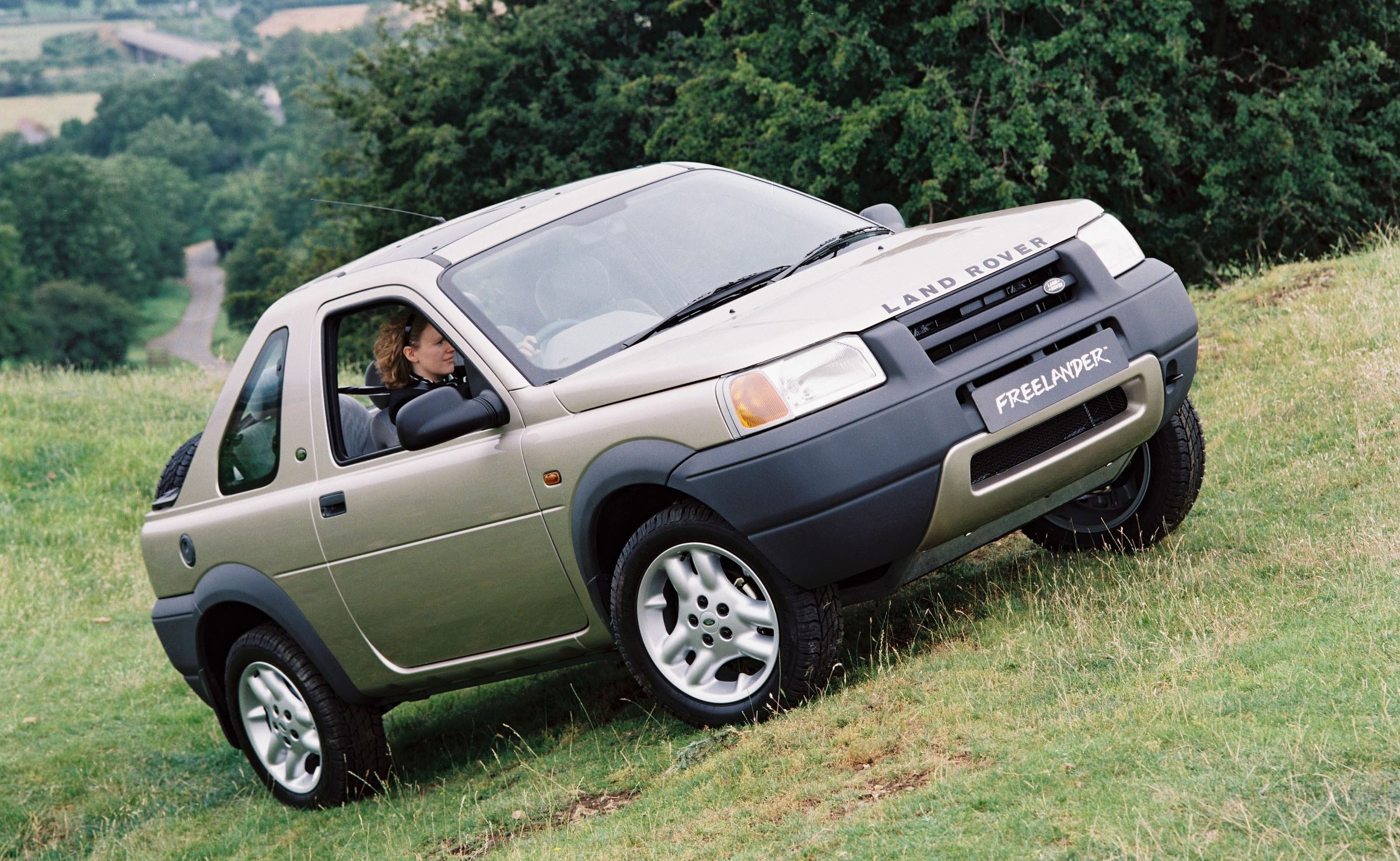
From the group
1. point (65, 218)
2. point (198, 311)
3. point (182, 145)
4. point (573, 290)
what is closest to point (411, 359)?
point (573, 290)

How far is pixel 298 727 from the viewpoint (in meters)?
6.29

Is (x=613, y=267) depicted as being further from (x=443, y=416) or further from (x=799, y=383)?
(x=799, y=383)

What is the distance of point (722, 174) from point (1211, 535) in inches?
101

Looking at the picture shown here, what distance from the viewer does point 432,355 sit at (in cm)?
578

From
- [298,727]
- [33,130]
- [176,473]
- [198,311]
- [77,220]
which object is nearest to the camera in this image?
[298,727]

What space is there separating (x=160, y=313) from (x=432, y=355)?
376ft

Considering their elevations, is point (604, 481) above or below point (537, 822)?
above

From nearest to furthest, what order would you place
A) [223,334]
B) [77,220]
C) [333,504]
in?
[333,504] → [223,334] → [77,220]

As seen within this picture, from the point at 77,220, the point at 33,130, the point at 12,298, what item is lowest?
the point at 12,298

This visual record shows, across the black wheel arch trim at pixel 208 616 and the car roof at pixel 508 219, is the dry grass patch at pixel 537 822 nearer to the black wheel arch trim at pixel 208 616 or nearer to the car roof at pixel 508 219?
the black wheel arch trim at pixel 208 616

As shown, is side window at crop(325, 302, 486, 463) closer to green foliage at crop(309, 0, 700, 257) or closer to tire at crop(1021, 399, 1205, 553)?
tire at crop(1021, 399, 1205, 553)

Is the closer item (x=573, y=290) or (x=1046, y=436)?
(x=1046, y=436)

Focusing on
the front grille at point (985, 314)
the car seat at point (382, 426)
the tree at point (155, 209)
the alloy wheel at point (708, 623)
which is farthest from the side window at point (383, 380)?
the tree at point (155, 209)

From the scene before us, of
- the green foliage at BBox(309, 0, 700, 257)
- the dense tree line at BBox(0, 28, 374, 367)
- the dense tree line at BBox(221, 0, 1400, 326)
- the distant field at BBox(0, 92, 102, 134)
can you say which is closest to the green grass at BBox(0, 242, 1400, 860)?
the dense tree line at BBox(221, 0, 1400, 326)
